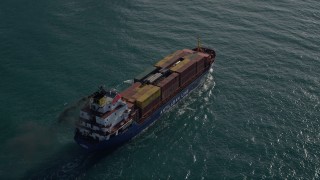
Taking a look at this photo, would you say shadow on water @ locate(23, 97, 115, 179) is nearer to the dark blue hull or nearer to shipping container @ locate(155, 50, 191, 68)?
the dark blue hull

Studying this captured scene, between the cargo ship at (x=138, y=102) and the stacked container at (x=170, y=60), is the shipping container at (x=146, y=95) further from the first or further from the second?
the stacked container at (x=170, y=60)

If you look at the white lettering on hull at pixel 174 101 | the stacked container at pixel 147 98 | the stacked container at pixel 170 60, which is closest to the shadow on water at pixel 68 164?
the stacked container at pixel 147 98

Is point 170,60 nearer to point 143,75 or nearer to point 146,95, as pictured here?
point 143,75

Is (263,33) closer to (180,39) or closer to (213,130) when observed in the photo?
(180,39)

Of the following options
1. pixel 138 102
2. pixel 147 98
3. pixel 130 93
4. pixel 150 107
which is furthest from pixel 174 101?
pixel 138 102

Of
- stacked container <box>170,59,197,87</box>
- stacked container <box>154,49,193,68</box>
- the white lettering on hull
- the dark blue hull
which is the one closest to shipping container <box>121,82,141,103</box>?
the dark blue hull

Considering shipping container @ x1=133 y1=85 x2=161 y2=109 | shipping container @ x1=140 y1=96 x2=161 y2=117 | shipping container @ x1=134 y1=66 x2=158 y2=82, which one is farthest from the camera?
shipping container @ x1=134 y1=66 x2=158 y2=82

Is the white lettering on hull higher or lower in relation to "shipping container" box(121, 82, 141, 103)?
lower

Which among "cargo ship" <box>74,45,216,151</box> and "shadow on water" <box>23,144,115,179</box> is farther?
"cargo ship" <box>74,45,216,151</box>
